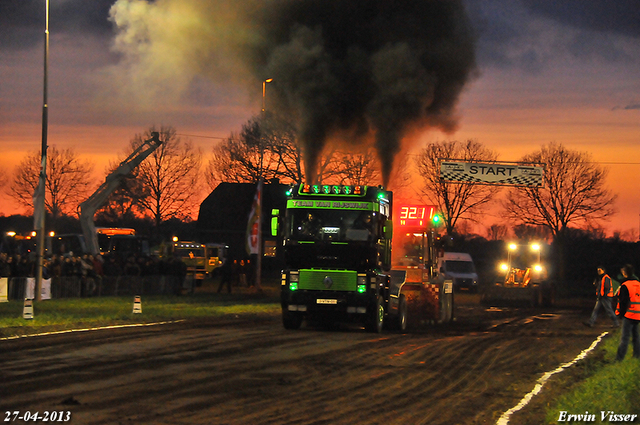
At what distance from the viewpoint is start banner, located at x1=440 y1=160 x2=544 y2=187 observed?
36.5m

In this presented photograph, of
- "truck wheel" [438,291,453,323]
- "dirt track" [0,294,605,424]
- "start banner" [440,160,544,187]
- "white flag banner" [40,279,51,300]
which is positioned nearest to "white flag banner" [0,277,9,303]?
"white flag banner" [40,279,51,300]

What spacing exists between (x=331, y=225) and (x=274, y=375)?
24.8 ft

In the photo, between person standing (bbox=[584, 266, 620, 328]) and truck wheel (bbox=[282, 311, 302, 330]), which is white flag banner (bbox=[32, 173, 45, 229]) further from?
person standing (bbox=[584, 266, 620, 328])

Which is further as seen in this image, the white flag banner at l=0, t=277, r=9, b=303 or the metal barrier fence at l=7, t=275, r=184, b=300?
the metal barrier fence at l=7, t=275, r=184, b=300

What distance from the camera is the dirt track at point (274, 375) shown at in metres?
8.52

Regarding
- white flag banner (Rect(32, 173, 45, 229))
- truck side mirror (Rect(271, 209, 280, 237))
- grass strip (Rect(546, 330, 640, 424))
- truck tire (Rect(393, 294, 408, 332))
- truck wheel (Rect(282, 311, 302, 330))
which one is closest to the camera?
grass strip (Rect(546, 330, 640, 424))

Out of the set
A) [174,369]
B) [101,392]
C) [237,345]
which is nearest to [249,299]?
[237,345]

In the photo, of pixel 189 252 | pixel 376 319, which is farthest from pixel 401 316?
pixel 189 252

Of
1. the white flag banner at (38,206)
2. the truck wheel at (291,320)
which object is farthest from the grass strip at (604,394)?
the white flag banner at (38,206)

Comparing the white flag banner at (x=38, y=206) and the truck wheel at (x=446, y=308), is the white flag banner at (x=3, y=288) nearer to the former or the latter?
the white flag banner at (x=38, y=206)

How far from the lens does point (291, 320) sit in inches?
760

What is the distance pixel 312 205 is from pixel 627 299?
311 inches

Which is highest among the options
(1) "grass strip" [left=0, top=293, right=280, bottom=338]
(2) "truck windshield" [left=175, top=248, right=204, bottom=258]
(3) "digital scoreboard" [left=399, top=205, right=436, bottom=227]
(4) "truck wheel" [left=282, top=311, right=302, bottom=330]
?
(3) "digital scoreboard" [left=399, top=205, right=436, bottom=227]

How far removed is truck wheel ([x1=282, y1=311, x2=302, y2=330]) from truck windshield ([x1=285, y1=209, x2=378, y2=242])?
1.92 metres
